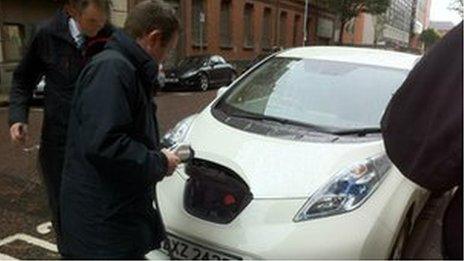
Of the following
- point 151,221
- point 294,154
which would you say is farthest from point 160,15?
point 294,154

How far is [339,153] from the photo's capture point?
3.55 m

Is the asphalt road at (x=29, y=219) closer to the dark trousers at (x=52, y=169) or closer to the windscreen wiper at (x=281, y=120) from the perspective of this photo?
the dark trousers at (x=52, y=169)

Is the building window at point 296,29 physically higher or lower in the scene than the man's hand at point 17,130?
lower

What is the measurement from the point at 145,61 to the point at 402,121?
113 cm

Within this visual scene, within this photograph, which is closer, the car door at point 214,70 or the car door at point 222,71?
the car door at point 214,70

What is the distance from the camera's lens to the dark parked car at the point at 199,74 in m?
18.6

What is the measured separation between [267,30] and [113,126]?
3394cm

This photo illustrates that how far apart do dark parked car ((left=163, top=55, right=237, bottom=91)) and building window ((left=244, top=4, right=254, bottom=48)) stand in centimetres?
1102

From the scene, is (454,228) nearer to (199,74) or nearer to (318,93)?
(318,93)

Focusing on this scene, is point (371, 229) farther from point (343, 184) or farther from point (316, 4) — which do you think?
point (316, 4)

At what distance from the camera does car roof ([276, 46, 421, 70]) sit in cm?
466

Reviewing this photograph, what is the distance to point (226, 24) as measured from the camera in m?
29.8

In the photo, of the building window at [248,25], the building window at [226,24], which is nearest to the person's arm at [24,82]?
the building window at [226,24]

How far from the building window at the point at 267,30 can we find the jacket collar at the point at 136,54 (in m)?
Result: 32.8
